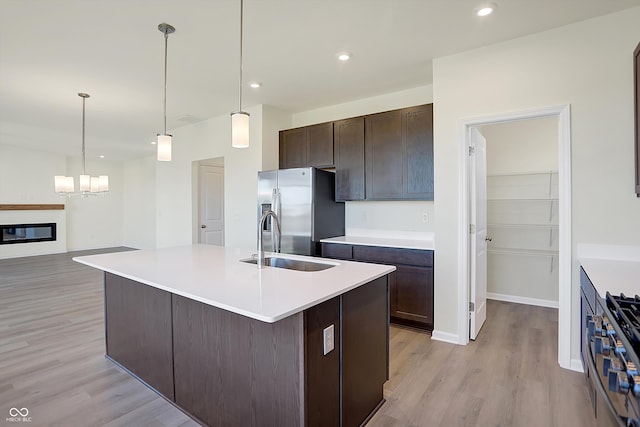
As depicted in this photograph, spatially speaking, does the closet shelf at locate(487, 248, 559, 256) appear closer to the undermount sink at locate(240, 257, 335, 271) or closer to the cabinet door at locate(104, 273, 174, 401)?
the undermount sink at locate(240, 257, 335, 271)

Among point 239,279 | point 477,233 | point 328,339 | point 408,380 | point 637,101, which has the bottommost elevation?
point 408,380

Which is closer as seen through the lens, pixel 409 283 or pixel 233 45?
pixel 233 45

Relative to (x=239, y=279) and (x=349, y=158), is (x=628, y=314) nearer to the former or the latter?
(x=239, y=279)

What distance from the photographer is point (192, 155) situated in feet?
18.0

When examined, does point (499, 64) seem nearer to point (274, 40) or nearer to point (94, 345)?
point (274, 40)

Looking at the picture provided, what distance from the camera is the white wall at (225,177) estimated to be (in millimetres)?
4609

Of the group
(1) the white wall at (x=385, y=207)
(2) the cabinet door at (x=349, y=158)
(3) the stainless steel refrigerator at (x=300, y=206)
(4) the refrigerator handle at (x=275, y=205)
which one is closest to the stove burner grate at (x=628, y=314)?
(1) the white wall at (x=385, y=207)

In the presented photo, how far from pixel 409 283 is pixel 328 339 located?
75.4 inches

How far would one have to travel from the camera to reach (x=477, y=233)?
316 cm

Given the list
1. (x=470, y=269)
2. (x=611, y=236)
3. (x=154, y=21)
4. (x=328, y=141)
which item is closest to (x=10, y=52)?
(x=154, y=21)

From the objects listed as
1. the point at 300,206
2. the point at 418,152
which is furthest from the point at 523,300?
the point at 300,206

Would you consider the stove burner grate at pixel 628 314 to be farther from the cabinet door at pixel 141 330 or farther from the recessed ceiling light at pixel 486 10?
the cabinet door at pixel 141 330

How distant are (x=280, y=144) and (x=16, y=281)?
4.91m

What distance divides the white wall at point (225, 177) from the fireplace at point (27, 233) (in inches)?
164
